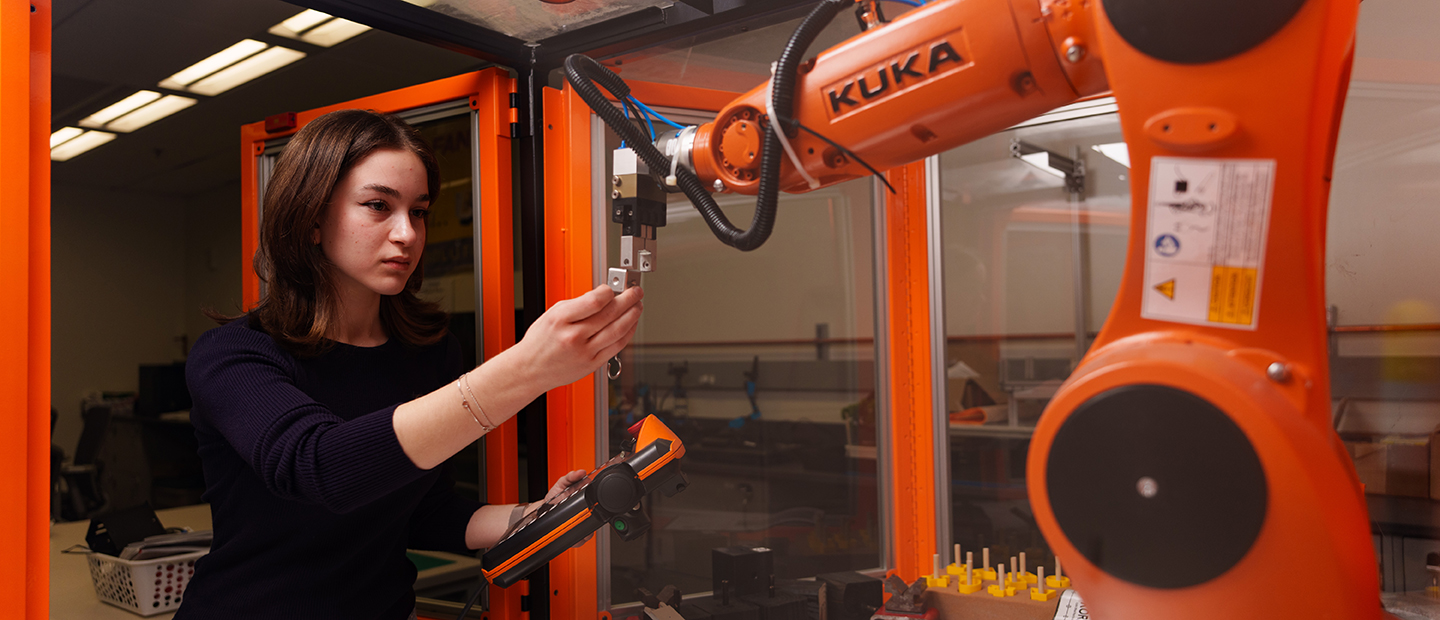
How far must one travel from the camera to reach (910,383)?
1.97m

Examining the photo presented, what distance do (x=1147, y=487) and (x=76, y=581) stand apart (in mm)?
2945

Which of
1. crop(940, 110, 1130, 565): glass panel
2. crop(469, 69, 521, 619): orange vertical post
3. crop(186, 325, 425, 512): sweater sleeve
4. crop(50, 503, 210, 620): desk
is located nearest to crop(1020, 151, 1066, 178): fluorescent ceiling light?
crop(940, 110, 1130, 565): glass panel

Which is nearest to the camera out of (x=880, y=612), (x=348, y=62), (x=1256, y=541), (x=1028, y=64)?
(x=1256, y=541)

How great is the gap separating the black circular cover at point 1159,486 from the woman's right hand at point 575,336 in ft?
1.99

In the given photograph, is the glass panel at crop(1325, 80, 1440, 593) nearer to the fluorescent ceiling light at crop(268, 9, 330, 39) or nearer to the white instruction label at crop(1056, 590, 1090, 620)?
the white instruction label at crop(1056, 590, 1090, 620)

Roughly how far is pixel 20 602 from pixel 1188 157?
1.68 m

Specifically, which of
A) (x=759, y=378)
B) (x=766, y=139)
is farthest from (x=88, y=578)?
(x=759, y=378)

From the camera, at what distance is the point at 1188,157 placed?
74cm

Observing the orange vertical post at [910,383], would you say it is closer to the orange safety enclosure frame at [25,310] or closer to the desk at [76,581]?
the orange safety enclosure frame at [25,310]

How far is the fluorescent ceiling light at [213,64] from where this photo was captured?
12.0 feet

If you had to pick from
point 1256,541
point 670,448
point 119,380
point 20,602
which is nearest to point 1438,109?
point 1256,541

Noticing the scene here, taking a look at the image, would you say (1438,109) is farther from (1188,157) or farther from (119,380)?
(119,380)

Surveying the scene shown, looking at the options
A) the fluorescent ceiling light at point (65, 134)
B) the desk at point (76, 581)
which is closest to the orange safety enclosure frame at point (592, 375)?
the desk at point (76, 581)

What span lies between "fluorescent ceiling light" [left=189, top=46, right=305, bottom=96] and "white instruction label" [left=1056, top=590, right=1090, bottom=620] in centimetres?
397
